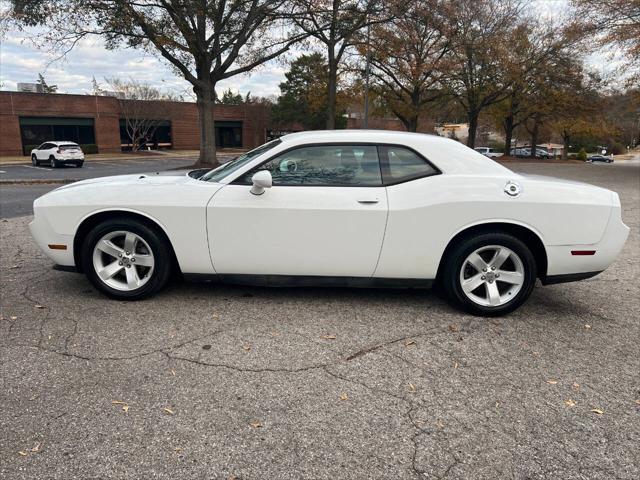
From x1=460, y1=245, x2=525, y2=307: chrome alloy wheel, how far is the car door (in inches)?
32.4

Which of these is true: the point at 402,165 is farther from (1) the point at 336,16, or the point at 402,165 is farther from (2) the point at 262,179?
(1) the point at 336,16

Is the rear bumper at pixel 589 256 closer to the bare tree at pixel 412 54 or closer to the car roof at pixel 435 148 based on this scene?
the car roof at pixel 435 148

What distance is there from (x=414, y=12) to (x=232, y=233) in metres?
16.9

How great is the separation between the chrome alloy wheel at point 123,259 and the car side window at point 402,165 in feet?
7.08

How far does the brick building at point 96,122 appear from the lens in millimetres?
34031

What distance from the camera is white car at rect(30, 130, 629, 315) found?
370 centimetres

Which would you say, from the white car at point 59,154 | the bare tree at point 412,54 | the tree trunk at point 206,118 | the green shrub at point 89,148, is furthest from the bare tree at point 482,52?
the green shrub at point 89,148

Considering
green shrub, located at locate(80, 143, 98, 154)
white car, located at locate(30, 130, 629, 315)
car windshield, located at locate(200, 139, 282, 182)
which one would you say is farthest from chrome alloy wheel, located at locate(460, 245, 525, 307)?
green shrub, located at locate(80, 143, 98, 154)

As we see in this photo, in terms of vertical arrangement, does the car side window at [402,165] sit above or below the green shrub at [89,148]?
above

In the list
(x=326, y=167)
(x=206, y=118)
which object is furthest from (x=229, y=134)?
(x=326, y=167)

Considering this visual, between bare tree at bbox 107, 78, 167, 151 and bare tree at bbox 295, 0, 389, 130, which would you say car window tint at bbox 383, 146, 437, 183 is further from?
bare tree at bbox 107, 78, 167, 151

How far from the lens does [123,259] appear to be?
394cm

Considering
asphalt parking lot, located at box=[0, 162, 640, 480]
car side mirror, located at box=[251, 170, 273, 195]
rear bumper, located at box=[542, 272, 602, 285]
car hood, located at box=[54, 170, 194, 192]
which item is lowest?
asphalt parking lot, located at box=[0, 162, 640, 480]

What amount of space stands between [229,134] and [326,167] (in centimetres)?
4824
